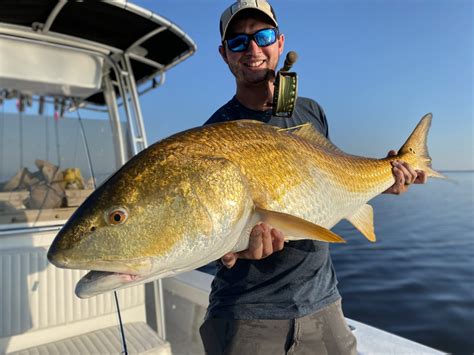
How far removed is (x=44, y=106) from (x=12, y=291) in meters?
2.39

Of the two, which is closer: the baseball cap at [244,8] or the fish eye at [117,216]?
the fish eye at [117,216]

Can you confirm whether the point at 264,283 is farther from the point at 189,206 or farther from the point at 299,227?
the point at 189,206

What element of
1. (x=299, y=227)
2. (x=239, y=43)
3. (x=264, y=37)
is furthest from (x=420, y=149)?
(x=299, y=227)

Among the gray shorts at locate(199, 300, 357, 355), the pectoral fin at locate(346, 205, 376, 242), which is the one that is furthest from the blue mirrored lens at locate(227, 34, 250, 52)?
the gray shorts at locate(199, 300, 357, 355)

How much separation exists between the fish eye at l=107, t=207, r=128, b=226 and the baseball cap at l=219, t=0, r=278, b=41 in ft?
5.05

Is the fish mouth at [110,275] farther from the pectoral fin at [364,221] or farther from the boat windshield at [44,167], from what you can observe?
the boat windshield at [44,167]

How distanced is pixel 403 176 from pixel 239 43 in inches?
61.8

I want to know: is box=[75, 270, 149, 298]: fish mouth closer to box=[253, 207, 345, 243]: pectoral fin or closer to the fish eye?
the fish eye

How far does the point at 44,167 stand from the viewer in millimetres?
4641

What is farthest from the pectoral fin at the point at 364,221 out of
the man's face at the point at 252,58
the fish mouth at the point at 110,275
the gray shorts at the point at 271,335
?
the fish mouth at the point at 110,275

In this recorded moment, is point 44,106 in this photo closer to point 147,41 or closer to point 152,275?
point 147,41

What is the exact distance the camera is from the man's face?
240 centimetres

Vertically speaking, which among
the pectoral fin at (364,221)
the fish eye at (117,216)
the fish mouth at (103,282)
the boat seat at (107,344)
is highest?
the fish eye at (117,216)

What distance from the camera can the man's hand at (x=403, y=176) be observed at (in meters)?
2.77
